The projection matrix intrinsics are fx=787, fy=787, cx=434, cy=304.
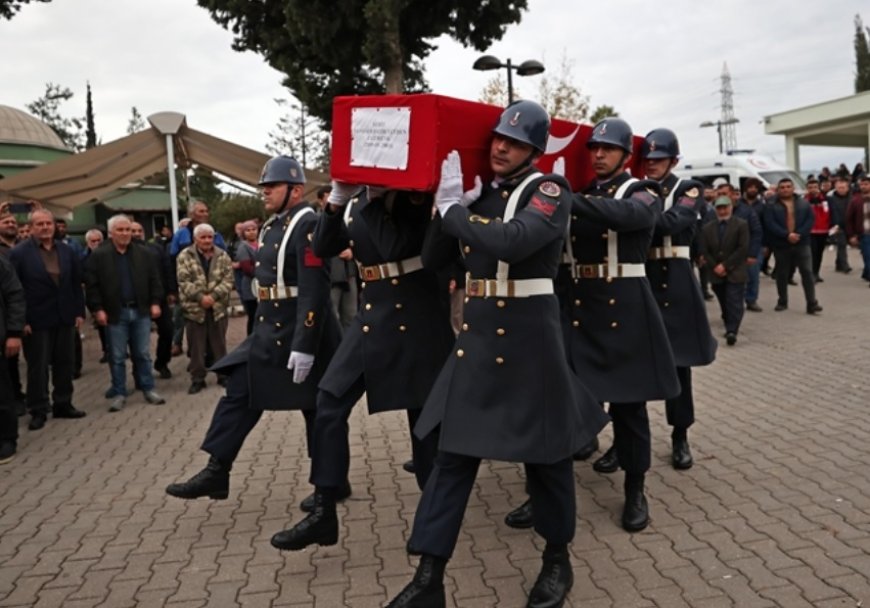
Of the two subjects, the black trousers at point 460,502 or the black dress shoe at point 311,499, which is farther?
the black dress shoe at point 311,499

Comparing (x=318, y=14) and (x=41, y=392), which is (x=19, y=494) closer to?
(x=41, y=392)

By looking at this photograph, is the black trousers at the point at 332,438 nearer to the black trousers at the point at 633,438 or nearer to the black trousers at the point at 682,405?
the black trousers at the point at 633,438

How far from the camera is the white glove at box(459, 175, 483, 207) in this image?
3328mm

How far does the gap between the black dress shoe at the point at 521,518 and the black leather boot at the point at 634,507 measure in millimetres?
508

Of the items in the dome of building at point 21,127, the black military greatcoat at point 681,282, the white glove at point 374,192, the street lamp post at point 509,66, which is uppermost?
the dome of building at point 21,127

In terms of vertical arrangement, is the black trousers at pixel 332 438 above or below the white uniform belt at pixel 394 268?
below

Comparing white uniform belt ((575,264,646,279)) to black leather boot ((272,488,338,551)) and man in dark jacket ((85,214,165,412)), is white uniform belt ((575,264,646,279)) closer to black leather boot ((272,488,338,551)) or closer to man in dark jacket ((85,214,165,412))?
black leather boot ((272,488,338,551))

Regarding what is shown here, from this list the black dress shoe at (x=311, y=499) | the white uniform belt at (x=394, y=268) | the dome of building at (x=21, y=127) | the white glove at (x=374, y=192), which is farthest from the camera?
the dome of building at (x=21, y=127)

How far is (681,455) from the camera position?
520 cm

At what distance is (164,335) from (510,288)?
7430 mm

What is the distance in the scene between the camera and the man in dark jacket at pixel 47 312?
302 inches

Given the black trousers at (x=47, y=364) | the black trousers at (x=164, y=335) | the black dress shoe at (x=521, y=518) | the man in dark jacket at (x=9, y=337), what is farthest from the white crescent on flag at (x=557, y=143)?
the black trousers at (x=164, y=335)

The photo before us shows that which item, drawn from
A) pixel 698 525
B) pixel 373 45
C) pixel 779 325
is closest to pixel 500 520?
pixel 698 525

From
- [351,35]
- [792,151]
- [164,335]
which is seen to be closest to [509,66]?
[351,35]
